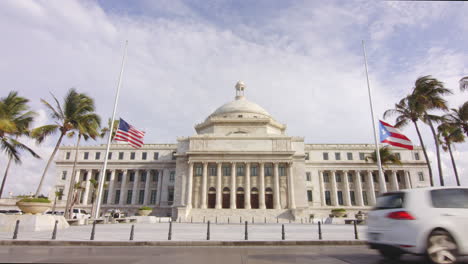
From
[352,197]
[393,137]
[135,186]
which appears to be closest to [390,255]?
[393,137]

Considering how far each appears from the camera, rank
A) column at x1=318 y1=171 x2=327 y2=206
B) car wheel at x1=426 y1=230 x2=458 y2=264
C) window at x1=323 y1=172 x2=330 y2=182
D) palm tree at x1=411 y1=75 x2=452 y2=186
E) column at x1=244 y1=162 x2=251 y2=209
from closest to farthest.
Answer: car wheel at x1=426 y1=230 x2=458 y2=264, palm tree at x1=411 y1=75 x2=452 y2=186, column at x1=244 y1=162 x2=251 y2=209, column at x1=318 y1=171 x2=327 y2=206, window at x1=323 y1=172 x2=330 y2=182

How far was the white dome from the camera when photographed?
61.5 meters

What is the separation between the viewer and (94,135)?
2861 cm

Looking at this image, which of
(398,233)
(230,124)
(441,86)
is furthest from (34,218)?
(230,124)

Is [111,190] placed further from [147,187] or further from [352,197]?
[352,197]

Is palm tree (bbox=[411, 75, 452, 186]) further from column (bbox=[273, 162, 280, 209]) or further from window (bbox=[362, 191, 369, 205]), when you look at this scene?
window (bbox=[362, 191, 369, 205])

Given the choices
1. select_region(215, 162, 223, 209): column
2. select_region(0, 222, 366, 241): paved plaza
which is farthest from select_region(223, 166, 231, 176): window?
select_region(0, 222, 366, 241): paved plaza

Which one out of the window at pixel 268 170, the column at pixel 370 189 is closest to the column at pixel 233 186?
the window at pixel 268 170

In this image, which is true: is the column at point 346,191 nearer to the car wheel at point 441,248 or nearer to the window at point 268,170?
the window at point 268,170

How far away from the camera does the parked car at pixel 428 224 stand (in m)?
6.29

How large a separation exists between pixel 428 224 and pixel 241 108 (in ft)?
184

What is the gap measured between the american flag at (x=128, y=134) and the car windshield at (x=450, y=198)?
24.4 meters

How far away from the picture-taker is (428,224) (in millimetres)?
6367

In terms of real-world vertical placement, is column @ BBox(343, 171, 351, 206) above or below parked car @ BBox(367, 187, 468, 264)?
above
